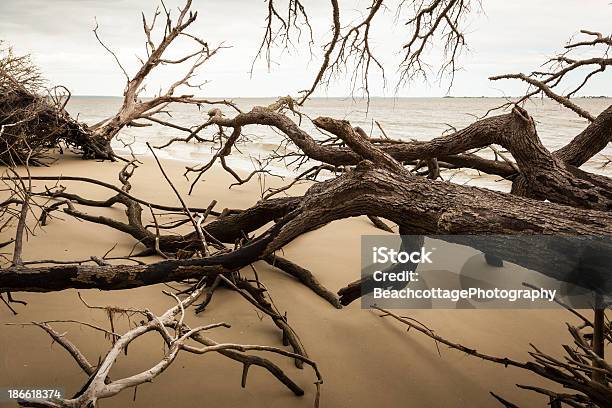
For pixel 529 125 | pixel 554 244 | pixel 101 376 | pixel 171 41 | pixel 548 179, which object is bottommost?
pixel 101 376

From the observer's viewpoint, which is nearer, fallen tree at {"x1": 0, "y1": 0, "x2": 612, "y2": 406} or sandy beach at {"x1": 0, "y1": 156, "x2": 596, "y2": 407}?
fallen tree at {"x1": 0, "y1": 0, "x2": 612, "y2": 406}

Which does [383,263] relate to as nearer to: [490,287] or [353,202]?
[490,287]

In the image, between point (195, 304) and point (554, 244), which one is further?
point (195, 304)

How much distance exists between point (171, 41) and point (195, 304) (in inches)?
303

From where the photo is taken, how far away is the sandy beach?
94.2 inches

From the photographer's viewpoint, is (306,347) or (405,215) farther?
(306,347)

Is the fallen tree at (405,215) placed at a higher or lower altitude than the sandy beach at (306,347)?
higher

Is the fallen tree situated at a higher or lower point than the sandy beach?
higher

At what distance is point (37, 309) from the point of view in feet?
9.64

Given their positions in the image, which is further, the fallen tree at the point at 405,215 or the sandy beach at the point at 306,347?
the sandy beach at the point at 306,347

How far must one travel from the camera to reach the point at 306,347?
290 centimetres

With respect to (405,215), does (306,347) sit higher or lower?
lower

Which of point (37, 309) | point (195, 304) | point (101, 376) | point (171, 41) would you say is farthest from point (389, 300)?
point (171, 41)

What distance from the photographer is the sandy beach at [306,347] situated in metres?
2.39
